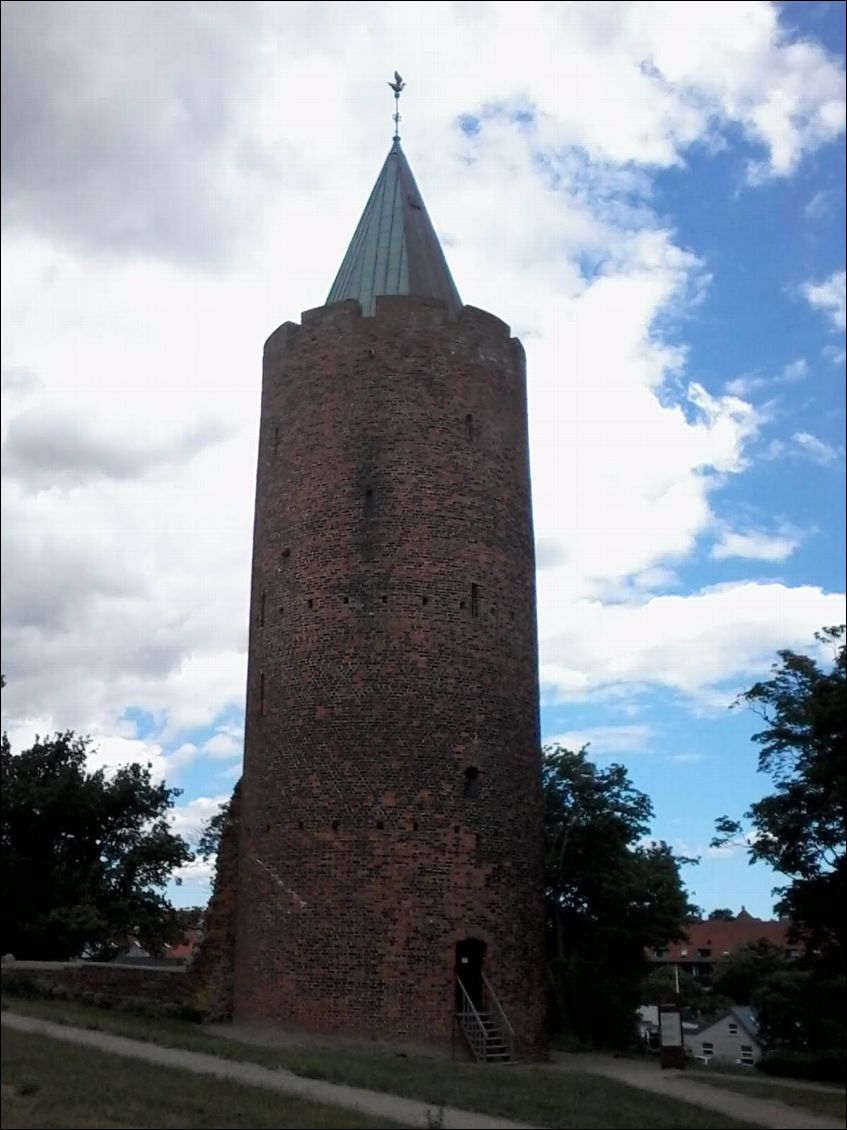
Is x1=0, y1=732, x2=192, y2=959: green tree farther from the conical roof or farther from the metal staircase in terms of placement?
the conical roof

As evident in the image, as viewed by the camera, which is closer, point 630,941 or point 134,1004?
point 134,1004

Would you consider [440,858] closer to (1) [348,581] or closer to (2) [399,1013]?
(2) [399,1013]

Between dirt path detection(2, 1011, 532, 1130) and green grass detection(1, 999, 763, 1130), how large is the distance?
11.4 inches

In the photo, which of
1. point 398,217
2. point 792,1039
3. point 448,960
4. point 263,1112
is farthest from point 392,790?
point 792,1039

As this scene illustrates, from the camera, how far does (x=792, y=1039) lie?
30.1 metres

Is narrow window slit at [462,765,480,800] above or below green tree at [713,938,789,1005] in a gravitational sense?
above

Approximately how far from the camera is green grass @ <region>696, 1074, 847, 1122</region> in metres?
14.5

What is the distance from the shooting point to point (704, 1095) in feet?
50.7

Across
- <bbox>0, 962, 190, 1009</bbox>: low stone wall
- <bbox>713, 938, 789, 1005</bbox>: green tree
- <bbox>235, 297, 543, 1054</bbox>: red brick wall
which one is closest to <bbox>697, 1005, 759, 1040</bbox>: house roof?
<bbox>713, 938, 789, 1005</bbox>: green tree

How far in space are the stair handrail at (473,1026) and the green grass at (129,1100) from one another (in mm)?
6773

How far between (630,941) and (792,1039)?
619 centimetres

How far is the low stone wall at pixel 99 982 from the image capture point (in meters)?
19.4

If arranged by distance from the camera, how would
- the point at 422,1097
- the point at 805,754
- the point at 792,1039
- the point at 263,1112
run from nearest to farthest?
the point at 263,1112
the point at 422,1097
the point at 805,754
the point at 792,1039

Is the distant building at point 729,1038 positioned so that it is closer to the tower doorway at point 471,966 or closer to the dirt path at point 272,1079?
the tower doorway at point 471,966
